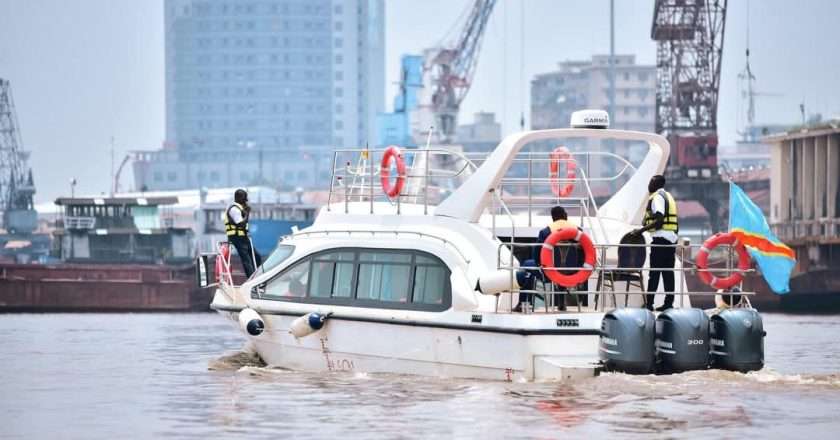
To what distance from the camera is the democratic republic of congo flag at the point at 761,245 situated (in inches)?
922

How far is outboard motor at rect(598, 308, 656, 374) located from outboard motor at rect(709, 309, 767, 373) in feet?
3.16

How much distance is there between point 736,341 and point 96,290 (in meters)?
41.6

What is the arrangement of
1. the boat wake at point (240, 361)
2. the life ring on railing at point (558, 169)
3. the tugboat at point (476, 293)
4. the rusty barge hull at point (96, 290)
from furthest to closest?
the rusty barge hull at point (96, 290) → the boat wake at point (240, 361) → the life ring on railing at point (558, 169) → the tugboat at point (476, 293)

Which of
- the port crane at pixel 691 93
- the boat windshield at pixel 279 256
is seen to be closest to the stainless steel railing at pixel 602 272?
the boat windshield at pixel 279 256

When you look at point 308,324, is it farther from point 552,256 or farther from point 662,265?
point 662,265

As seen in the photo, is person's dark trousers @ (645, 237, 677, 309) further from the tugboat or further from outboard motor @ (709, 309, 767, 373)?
outboard motor @ (709, 309, 767, 373)

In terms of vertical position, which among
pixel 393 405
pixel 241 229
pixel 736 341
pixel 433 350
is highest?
pixel 241 229

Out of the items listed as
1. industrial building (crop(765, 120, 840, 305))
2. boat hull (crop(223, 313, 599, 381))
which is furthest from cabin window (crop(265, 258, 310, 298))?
industrial building (crop(765, 120, 840, 305))

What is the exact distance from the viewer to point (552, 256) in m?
22.4

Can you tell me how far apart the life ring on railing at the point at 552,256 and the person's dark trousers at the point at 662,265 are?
1397 millimetres

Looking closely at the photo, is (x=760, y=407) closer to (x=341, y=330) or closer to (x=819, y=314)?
(x=341, y=330)

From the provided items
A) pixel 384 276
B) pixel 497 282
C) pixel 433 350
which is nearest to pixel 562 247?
pixel 497 282

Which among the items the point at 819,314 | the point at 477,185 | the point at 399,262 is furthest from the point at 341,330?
the point at 819,314

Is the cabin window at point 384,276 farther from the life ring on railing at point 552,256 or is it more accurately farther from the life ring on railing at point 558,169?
the life ring on railing at point 558,169
